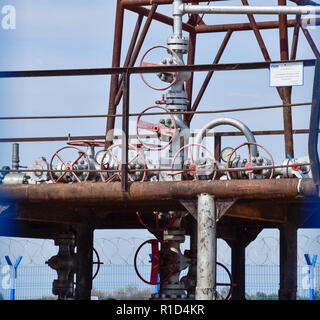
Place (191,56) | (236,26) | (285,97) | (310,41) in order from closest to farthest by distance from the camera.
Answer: (285,97) < (310,41) < (236,26) < (191,56)

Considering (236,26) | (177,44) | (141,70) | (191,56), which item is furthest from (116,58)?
(141,70)

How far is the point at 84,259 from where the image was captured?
17.5m

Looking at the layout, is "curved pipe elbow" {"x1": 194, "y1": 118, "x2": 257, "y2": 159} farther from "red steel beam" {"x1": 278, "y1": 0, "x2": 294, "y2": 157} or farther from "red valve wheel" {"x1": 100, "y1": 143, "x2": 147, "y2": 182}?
"red steel beam" {"x1": 278, "y1": 0, "x2": 294, "y2": 157}

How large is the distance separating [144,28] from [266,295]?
12.3 m

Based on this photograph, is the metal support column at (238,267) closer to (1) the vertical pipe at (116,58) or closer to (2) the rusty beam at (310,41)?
(1) the vertical pipe at (116,58)

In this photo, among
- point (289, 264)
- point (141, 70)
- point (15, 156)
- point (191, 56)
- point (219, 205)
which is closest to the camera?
point (219, 205)

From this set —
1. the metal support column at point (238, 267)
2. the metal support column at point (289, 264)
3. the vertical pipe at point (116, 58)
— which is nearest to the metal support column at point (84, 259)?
the vertical pipe at point (116, 58)

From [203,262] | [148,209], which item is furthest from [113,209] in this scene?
[203,262]

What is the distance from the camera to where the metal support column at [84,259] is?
17.4 metres

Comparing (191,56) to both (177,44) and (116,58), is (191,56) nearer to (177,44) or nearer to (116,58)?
(116,58)

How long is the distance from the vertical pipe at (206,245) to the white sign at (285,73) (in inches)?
73.5

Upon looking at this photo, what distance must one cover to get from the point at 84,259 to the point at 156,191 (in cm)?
372

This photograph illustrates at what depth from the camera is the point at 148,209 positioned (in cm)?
1590
